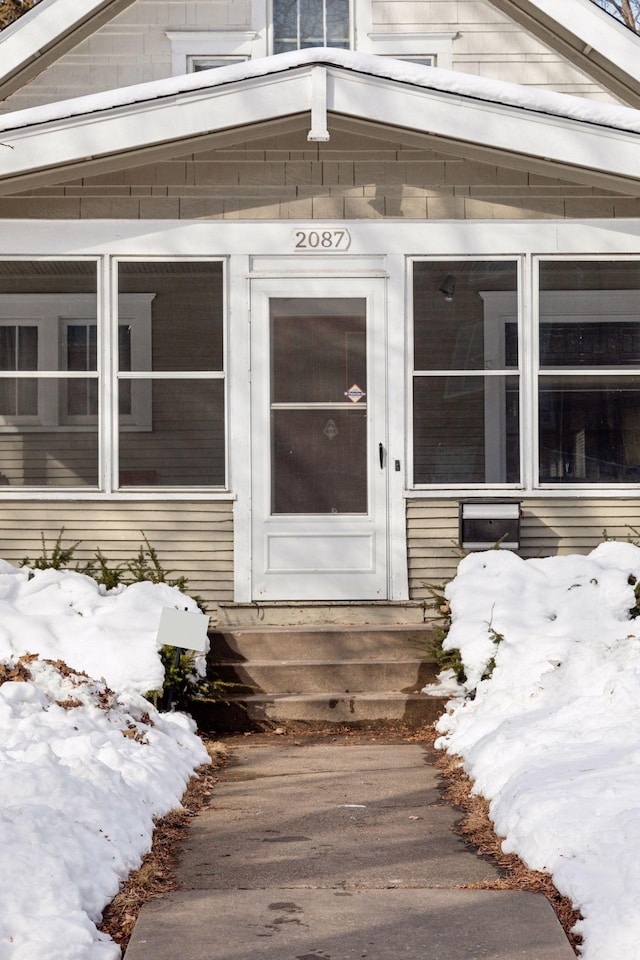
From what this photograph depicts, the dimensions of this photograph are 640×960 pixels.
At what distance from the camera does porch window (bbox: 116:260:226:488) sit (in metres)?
8.33

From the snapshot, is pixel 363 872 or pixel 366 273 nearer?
pixel 363 872

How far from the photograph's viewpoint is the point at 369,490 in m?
8.32

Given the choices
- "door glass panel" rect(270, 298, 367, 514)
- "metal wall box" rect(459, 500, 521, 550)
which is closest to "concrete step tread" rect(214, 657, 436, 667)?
"metal wall box" rect(459, 500, 521, 550)

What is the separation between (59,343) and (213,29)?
14.3 feet

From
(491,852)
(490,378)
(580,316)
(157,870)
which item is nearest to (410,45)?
(580,316)

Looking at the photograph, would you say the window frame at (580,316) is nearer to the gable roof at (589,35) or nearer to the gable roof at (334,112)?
the gable roof at (334,112)

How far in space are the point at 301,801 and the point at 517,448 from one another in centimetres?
378

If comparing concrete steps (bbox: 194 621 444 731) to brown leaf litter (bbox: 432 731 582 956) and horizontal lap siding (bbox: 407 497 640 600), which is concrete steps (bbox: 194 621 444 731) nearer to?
horizontal lap siding (bbox: 407 497 640 600)

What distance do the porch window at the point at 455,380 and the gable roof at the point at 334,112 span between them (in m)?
1.09

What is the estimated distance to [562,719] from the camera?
18.7 feet

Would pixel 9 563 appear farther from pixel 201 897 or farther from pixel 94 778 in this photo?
pixel 201 897

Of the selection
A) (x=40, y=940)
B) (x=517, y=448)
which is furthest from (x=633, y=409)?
(x=40, y=940)

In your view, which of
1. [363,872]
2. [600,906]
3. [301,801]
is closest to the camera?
[600,906]

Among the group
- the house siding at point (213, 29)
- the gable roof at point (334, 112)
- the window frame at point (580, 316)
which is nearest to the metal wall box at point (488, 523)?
the window frame at point (580, 316)
